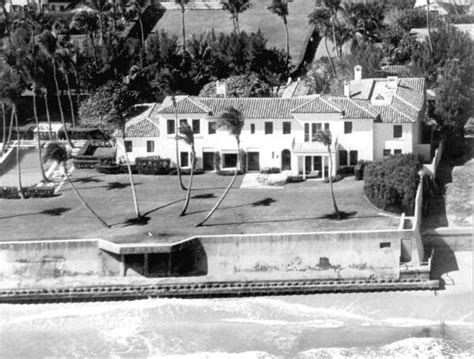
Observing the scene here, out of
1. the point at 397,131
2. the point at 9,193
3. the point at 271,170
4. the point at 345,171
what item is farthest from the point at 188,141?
the point at 397,131

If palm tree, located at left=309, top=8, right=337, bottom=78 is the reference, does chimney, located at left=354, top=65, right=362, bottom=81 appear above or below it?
below

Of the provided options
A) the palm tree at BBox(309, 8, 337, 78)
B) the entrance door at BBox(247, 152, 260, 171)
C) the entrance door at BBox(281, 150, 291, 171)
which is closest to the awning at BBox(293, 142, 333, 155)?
the entrance door at BBox(281, 150, 291, 171)

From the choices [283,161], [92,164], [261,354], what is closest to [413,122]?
[283,161]

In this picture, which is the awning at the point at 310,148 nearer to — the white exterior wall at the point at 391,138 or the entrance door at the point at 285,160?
the entrance door at the point at 285,160

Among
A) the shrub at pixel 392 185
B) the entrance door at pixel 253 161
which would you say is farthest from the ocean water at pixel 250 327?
the entrance door at pixel 253 161

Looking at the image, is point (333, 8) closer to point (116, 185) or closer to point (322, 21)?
point (322, 21)

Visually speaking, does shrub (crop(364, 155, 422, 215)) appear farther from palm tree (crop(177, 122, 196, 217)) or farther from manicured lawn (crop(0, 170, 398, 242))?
palm tree (crop(177, 122, 196, 217))
